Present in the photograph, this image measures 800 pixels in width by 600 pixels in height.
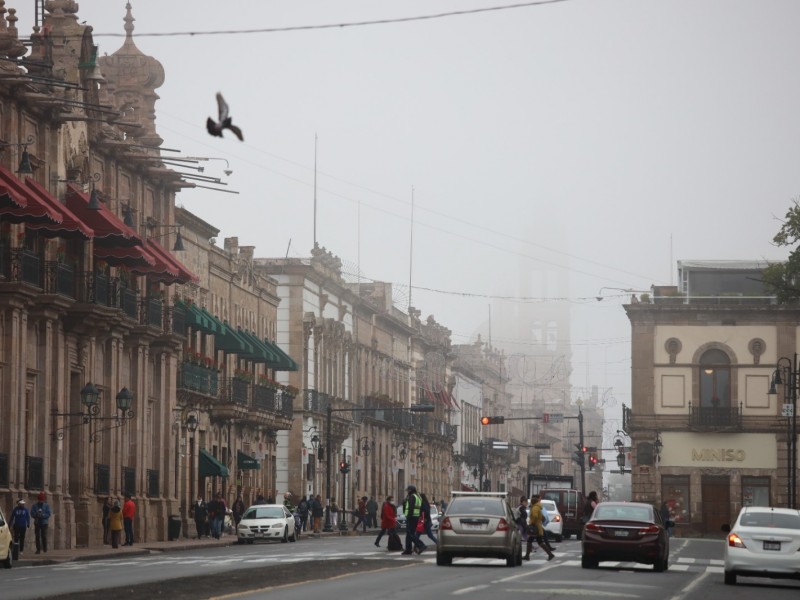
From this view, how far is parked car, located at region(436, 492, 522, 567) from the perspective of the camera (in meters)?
36.8

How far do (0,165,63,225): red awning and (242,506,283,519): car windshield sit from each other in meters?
17.0

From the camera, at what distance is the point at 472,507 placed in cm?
3728

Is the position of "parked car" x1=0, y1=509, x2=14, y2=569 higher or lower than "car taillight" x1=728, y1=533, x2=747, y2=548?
lower

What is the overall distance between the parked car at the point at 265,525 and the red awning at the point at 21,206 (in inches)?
649

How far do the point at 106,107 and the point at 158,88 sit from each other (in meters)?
12.9

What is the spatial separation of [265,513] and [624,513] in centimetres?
2442

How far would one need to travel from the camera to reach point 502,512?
37.3 m

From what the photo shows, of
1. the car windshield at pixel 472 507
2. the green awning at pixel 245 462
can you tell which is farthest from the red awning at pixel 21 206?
the green awning at pixel 245 462

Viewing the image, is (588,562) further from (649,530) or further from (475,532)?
(475,532)

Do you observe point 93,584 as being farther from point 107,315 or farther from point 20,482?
point 107,315

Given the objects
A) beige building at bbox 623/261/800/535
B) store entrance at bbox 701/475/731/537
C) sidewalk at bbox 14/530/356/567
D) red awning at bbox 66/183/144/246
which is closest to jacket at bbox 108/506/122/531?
sidewalk at bbox 14/530/356/567

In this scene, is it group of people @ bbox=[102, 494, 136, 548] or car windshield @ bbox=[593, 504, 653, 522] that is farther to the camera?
group of people @ bbox=[102, 494, 136, 548]

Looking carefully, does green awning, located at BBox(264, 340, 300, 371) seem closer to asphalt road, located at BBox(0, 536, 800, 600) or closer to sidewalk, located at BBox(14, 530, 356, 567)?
sidewalk, located at BBox(14, 530, 356, 567)

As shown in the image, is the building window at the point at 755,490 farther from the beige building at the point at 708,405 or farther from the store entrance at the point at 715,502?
the store entrance at the point at 715,502
